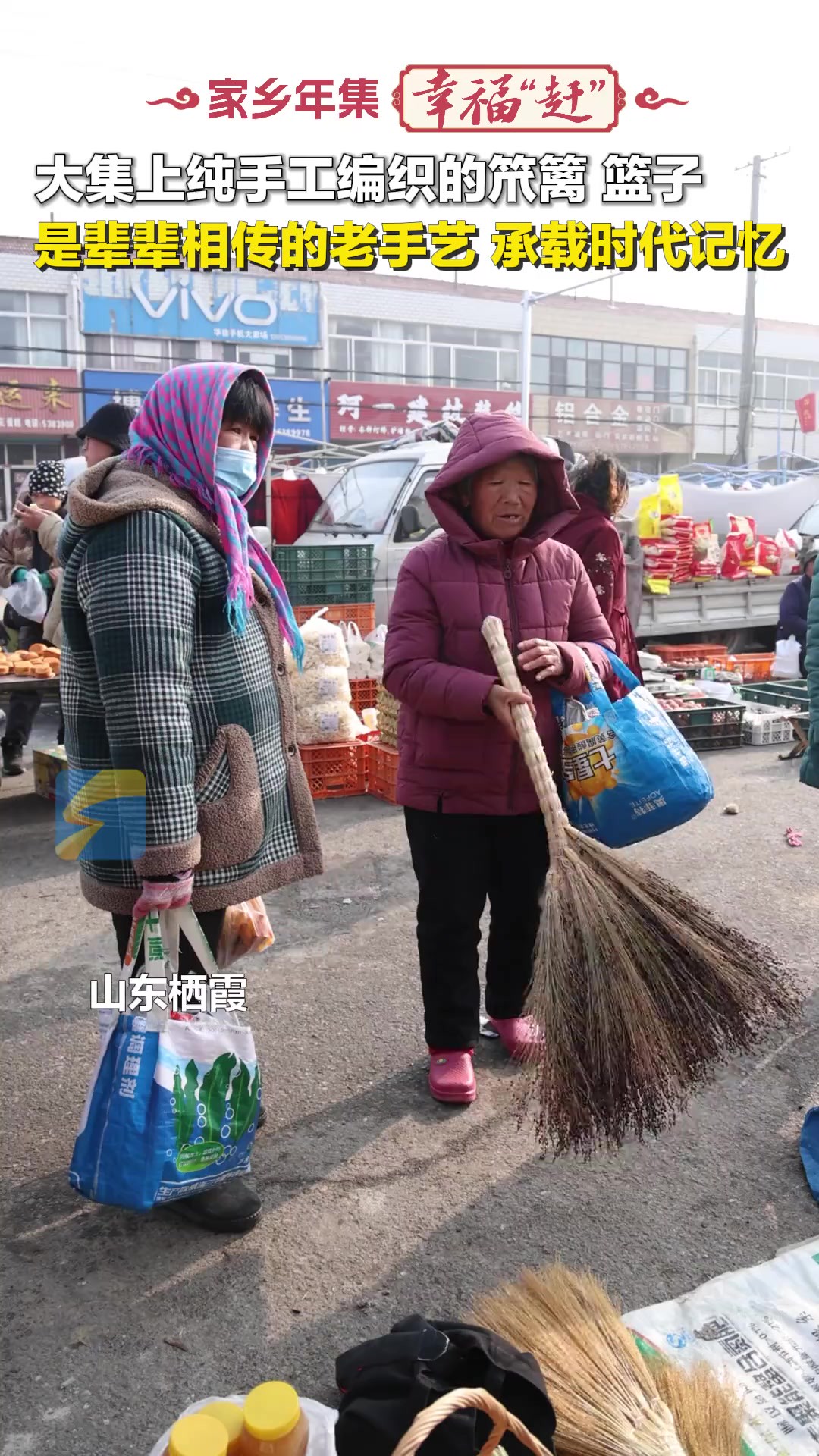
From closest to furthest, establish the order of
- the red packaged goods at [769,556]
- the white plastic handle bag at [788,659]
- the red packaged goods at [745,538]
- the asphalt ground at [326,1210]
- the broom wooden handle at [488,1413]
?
the broom wooden handle at [488,1413], the asphalt ground at [326,1210], the white plastic handle bag at [788,659], the red packaged goods at [745,538], the red packaged goods at [769,556]

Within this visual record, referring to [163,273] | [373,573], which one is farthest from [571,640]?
[163,273]

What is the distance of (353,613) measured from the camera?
7699 mm

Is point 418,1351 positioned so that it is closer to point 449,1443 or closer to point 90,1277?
point 449,1443

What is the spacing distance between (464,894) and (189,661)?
3.59 feet

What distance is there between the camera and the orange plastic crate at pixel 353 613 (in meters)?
7.40

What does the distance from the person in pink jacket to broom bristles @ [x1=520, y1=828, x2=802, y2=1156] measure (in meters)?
0.45

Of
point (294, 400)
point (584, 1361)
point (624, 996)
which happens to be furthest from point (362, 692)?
point (294, 400)

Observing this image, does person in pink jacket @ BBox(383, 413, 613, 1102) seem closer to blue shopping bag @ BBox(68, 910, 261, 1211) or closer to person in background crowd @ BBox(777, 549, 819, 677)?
blue shopping bag @ BBox(68, 910, 261, 1211)

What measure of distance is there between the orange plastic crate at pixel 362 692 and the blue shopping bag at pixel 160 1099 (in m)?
4.77

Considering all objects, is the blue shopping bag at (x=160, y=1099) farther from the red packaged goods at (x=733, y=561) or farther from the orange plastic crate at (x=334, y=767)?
the red packaged goods at (x=733, y=561)

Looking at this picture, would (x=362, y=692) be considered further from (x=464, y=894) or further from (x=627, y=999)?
(x=627, y=999)

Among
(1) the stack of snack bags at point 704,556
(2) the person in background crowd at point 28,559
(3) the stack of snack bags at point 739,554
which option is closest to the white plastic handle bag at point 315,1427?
(2) the person in background crowd at point 28,559

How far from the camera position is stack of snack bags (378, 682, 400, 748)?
5.83 meters

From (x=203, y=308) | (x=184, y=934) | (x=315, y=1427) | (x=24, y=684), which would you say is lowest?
(x=315, y=1427)
